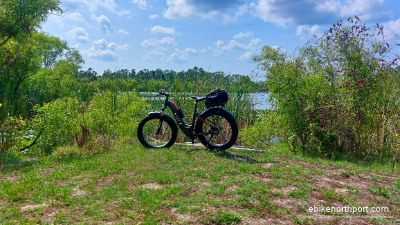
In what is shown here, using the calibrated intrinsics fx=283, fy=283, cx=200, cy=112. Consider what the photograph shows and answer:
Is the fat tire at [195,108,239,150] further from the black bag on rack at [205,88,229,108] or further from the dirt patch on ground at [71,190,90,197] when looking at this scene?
the dirt patch on ground at [71,190,90,197]

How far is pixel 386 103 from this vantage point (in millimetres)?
7090

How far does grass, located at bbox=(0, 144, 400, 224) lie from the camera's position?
308cm

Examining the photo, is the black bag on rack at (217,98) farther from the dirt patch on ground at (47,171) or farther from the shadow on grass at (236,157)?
the dirt patch on ground at (47,171)

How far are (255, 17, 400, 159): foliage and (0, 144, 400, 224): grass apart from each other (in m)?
1.53

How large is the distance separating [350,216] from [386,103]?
16.8ft

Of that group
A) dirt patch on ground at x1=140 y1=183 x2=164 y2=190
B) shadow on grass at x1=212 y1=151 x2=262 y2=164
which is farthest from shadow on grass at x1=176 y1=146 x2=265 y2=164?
dirt patch on ground at x1=140 y1=183 x2=164 y2=190

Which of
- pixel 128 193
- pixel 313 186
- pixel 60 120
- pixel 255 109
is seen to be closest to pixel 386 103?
pixel 255 109

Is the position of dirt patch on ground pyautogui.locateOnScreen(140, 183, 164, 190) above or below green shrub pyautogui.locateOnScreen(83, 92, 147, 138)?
below

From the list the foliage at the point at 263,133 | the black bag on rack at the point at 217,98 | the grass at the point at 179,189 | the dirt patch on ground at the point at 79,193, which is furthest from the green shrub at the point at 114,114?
the dirt patch on ground at the point at 79,193

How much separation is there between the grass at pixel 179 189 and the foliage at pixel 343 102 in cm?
153

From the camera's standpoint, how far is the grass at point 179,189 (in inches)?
121

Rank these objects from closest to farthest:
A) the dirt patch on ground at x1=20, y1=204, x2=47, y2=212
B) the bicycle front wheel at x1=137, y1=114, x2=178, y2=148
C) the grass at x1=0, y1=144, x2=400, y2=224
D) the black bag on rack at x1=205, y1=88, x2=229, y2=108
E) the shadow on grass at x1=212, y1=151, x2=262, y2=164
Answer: the grass at x1=0, y1=144, x2=400, y2=224 < the dirt patch on ground at x1=20, y1=204, x2=47, y2=212 < the shadow on grass at x1=212, y1=151, x2=262, y2=164 < the black bag on rack at x1=205, y1=88, x2=229, y2=108 < the bicycle front wheel at x1=137, y1=114, x2=178, y2=148

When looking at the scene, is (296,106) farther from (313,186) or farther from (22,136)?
(22,136)

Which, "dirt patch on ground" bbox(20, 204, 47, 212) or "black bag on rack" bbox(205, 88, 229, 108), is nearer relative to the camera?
"dirt patch on ground" bbox(20, 204, 47, 212)
